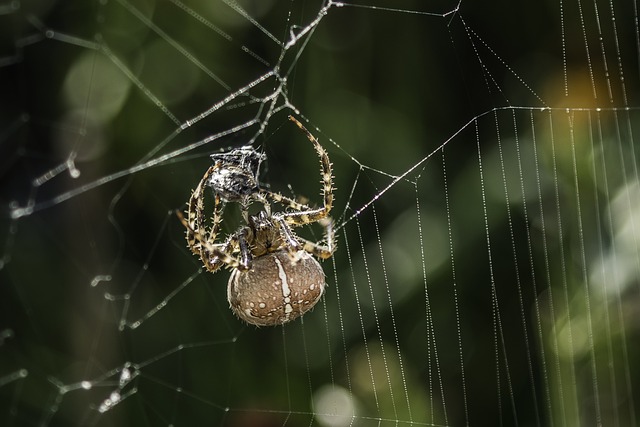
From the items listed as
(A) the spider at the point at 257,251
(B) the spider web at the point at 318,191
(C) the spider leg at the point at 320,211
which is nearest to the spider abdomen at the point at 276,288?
(A) the spider at the point at 257,251

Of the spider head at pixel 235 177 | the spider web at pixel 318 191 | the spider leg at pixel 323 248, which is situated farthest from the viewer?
the spider web at pixel 318 191

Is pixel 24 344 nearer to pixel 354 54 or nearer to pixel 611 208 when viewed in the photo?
pixel 354 54

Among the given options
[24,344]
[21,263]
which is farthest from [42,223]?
[24,344]

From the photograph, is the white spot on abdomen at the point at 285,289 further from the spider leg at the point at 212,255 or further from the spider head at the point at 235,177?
the spider head at the point at 235,177

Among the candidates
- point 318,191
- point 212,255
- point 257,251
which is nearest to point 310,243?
point 257,251

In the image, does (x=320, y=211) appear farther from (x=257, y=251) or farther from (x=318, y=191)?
(x=318, y=191)

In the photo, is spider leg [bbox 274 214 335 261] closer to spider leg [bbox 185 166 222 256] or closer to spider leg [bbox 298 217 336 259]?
spider leg [bbox 298 217 336 259]

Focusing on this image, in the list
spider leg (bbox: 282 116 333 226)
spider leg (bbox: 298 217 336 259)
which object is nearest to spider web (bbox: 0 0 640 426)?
spider leg (bbox: 282 116 333 226)
